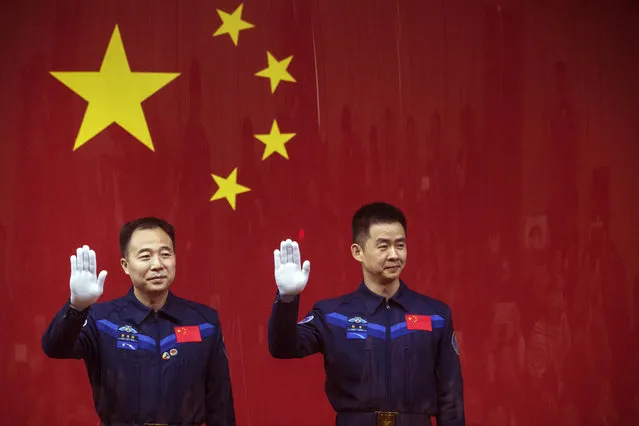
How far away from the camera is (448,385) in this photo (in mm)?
2879

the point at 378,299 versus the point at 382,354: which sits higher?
the point at 378,299

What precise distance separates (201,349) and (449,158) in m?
1.55

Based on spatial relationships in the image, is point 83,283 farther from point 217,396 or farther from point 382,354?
point 382,354

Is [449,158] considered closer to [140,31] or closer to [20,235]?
[140,31]

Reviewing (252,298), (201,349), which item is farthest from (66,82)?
(201,349)

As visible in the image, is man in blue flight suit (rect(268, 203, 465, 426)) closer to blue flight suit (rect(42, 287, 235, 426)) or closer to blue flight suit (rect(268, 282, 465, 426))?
blue flight suit (rect(268, 282, 465, 426))

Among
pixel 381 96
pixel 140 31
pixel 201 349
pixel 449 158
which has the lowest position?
pixel 201 349

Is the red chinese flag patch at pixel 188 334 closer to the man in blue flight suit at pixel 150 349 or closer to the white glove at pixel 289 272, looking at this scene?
the man in blue flight suit at pixel 150 349

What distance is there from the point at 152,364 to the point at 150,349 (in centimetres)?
5

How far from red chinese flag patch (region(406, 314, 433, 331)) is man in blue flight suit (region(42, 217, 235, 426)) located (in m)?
0.63

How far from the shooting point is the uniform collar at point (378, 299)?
9.68 ft

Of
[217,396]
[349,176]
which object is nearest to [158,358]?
[217,396]

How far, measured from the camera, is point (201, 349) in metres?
2.87

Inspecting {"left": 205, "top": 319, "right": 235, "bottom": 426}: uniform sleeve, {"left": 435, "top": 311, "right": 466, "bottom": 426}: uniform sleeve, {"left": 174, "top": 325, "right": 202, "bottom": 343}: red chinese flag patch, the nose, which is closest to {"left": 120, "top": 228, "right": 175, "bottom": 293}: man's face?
the nose
